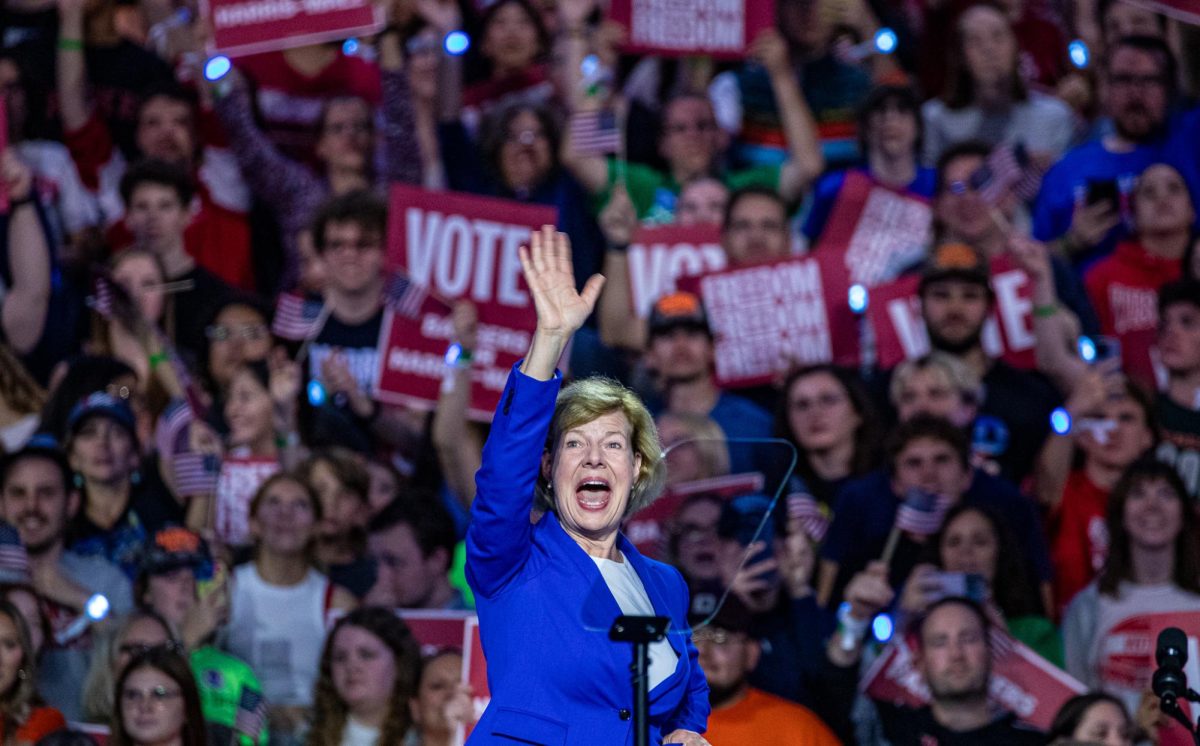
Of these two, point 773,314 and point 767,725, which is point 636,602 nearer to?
point 767,725

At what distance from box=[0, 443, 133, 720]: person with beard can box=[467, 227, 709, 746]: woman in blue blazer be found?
3.11 meters

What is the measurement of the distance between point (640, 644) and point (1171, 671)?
113 cm

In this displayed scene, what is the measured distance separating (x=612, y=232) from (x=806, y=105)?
1.28 m

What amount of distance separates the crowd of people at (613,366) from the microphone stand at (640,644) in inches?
66.8

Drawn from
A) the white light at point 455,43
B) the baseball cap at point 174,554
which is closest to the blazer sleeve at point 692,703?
the baseball cap at point 174,554

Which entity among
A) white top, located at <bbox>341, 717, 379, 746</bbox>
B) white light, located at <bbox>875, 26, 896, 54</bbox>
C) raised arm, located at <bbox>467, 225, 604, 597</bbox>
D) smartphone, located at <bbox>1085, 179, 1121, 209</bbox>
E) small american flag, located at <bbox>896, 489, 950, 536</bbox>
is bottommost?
white top, located at <bbox>341, 717, 379, 746</bbox>

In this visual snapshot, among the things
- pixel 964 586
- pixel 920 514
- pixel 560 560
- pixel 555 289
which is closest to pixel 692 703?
pixel 560 560

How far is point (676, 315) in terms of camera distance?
23.1 ft

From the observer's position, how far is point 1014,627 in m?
6.28

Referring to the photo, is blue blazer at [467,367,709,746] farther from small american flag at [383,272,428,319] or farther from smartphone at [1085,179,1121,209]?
smartphone at [1085,179,1121,209]

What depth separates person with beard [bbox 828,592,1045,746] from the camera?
5.79m

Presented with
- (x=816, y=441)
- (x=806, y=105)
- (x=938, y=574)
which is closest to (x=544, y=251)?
(x=938, y=574)

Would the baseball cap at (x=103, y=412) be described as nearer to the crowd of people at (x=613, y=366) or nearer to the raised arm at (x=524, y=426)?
the crowd of people at (x=613, y=366)

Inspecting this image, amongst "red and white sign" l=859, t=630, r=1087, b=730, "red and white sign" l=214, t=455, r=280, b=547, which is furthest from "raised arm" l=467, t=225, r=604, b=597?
"red and white sign" l=214, t=455, r=280, b=547
